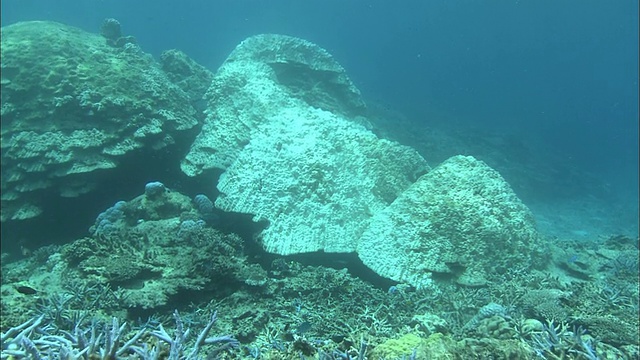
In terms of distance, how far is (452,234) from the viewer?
6797 millimetres

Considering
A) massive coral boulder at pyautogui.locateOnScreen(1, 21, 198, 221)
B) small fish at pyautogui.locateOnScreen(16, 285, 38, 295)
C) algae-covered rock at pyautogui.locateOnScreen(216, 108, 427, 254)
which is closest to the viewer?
small fish at pyautogui.locateOnScreen(16, 285, 38, 295)

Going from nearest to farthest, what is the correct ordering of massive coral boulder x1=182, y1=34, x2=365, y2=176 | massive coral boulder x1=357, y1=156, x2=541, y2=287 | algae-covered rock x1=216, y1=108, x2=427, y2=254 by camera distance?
1. massive coral boulder x1=357, y1=156, x2=541, y2=287
2. algae-covered rock x1=216, y1=108, x2=427, y2=254
3. massive coral boulder x1=182, y1=34, x2=365, y2=176

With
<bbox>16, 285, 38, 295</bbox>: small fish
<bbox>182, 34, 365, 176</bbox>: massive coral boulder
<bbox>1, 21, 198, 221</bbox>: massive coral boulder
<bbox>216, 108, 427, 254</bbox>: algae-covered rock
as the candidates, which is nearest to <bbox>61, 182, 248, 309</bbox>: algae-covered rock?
<bbox>16, 285, 38, 295</bbox>: small fish

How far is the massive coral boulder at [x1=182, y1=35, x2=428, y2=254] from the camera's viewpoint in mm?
6887

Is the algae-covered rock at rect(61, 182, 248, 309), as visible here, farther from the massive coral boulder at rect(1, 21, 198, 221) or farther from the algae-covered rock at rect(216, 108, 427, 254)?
the massive coral boulder at rect(1, 21, 198, 221)

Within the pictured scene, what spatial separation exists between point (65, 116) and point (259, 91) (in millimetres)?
4438

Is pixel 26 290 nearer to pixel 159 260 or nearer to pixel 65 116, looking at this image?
pixel 159 260

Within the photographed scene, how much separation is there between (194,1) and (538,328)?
364 ft

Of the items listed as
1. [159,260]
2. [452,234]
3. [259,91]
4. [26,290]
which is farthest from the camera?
[259,91]

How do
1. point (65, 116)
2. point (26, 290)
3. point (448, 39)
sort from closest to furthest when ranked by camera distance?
point (26, 290) < point (65, 116) < point (448, 39)

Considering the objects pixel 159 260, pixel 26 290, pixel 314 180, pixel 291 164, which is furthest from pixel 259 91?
pixel 26 290

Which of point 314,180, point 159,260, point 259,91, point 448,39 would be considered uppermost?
point 448,39

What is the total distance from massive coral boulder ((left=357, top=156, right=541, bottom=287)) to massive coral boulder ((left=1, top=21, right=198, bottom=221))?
208 inches

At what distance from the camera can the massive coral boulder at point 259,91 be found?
8516mm
